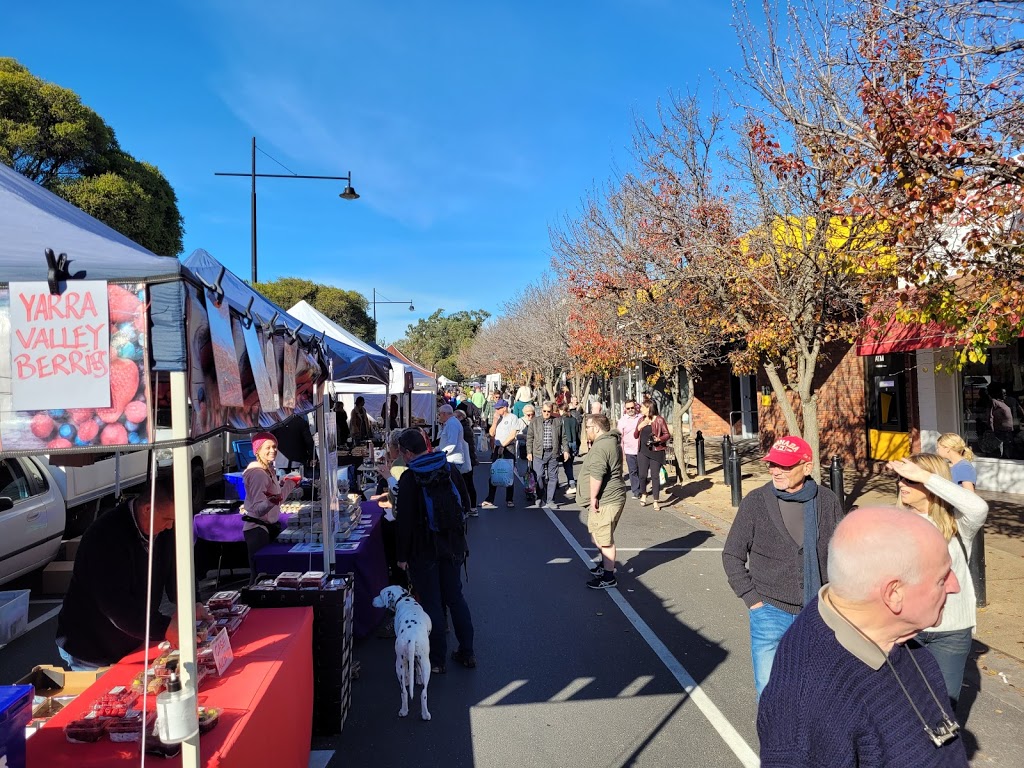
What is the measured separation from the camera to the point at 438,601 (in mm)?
5203

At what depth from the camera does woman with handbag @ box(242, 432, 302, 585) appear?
251 inches

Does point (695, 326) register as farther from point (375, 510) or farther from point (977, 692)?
point (977, 692)

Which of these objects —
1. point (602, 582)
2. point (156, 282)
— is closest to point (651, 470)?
point (602, 582)

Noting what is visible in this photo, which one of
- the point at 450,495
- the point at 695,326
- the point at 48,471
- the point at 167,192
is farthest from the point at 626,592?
the point at 167,192

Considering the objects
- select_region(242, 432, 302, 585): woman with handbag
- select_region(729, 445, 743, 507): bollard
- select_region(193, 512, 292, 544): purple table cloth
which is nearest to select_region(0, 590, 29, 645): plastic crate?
select_region(193, 512, 292, 544): purple table cloth

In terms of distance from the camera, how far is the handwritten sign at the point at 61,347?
212cm

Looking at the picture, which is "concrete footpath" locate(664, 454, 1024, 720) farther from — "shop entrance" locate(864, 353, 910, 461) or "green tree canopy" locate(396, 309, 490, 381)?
"green tree canopy" locate(396, 309, 490, 381)

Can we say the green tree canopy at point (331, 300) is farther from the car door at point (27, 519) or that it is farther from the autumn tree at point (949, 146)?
the autumn tree at point (949, 146)

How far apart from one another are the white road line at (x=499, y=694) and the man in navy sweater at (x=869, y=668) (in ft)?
10.4

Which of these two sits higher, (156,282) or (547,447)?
(156,282)

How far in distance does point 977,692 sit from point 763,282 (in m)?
6.14

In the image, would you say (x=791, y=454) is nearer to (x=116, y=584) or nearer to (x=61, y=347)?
(x=61, y=347)

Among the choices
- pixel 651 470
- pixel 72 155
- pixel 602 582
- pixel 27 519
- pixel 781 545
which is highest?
pixel 72 155

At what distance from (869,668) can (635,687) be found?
3492 mm
